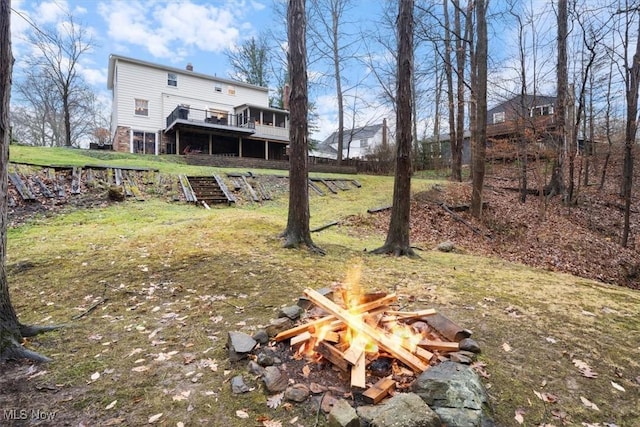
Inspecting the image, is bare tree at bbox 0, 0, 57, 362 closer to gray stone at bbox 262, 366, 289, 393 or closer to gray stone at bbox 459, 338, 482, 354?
gray stone at bbox 262, 366, 289, 393

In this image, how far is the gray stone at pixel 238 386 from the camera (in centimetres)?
233

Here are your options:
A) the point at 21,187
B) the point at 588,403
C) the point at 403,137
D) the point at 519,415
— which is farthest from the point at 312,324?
the point at 21,187

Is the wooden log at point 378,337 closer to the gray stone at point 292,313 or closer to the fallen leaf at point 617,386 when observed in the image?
the gray stone at point 292,313

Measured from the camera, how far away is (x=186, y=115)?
66.2 ft

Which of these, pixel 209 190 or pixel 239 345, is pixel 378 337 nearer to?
pixel 239 345

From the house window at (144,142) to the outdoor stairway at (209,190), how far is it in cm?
1133

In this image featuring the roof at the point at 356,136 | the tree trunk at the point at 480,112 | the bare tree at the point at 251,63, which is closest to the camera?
the tree trunk at the point at 480,112

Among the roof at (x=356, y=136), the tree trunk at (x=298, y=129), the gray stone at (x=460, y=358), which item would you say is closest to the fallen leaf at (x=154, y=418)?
the gray stone at (x=460, y=358)

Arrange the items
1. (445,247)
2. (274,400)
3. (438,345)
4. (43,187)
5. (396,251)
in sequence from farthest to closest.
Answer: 1. (43,187)
2. (445,247)
3. (396,251)
4. (438,345)
5. (274,400)

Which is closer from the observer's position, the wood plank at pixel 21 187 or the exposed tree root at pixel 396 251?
the exposed tree root at pixel 396 251

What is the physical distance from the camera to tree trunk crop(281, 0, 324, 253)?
20.1 feet

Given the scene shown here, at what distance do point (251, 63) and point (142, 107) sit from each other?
13.1 metres

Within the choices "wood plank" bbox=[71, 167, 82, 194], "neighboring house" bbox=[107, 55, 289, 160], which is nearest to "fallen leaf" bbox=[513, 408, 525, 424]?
"wood plank" bbox=[71, 167, 82, 194]

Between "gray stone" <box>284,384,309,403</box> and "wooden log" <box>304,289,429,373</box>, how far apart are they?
64 cm
